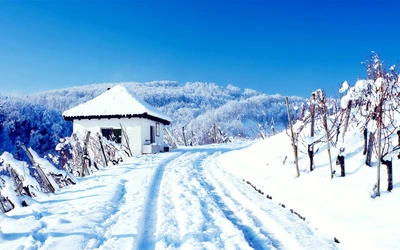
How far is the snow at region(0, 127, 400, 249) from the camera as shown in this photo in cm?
372

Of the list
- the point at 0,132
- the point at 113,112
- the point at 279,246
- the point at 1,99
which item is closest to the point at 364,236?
the point at 279,246

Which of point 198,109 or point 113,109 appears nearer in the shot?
point 113,109

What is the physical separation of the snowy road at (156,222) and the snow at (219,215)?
13 millimetres

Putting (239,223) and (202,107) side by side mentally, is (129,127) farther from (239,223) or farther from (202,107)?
(202,107)

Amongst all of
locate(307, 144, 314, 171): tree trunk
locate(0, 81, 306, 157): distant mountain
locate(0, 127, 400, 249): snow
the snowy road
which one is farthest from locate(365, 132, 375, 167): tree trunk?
locate(0, 81, 306, 157): distant mountain

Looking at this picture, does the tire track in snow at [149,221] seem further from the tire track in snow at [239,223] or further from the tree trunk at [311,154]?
the tree trunk at [311,154]

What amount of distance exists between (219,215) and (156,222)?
1097 millimetres

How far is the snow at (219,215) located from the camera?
147 inches

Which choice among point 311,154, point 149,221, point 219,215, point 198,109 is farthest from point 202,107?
point 149,221

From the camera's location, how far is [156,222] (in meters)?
4.57

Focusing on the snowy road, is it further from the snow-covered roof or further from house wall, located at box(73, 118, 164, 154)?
the snow-covered roof

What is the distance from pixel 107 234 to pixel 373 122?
489 centimetres

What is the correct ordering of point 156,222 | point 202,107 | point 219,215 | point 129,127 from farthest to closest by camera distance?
1. point 202,107
2. point 129,127
3. point 219,215
4. point 156,222

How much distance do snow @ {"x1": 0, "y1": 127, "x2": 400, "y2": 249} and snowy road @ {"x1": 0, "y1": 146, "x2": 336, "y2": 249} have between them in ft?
0.04
